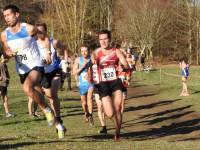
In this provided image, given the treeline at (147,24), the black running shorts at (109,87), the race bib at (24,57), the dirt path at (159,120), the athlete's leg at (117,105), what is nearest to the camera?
the race bib at (24,57)

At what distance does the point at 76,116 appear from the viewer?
18594 millimetres

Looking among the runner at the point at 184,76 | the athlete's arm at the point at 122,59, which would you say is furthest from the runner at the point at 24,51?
the runner at the point at 184,76

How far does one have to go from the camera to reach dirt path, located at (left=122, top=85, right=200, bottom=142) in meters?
14.4

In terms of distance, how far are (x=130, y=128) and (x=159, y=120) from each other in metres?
2.70

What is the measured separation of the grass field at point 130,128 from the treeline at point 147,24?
136 ft

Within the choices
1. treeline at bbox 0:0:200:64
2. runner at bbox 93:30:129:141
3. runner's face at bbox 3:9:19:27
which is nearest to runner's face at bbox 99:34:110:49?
runner at bbox 93:30:129:141

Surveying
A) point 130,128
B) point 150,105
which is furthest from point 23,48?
point 150,105

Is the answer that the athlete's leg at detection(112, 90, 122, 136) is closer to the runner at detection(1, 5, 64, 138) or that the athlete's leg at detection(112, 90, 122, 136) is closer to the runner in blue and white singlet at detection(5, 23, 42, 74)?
the runner at detection(1, 5, 64, 138)

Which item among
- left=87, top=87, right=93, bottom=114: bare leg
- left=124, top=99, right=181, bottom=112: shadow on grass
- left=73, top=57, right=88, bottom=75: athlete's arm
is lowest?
left=124, top=99, right=181, bottom=112: shadow on grass

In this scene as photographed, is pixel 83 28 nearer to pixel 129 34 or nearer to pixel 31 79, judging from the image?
pixel 129 34

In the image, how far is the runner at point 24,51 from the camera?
10.2 metres

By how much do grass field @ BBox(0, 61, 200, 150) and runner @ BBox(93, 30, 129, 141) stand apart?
2.43 feet

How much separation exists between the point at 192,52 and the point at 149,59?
5.65m

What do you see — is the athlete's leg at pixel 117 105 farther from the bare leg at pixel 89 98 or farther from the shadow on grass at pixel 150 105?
the shadow on grass at pixel 150 105
